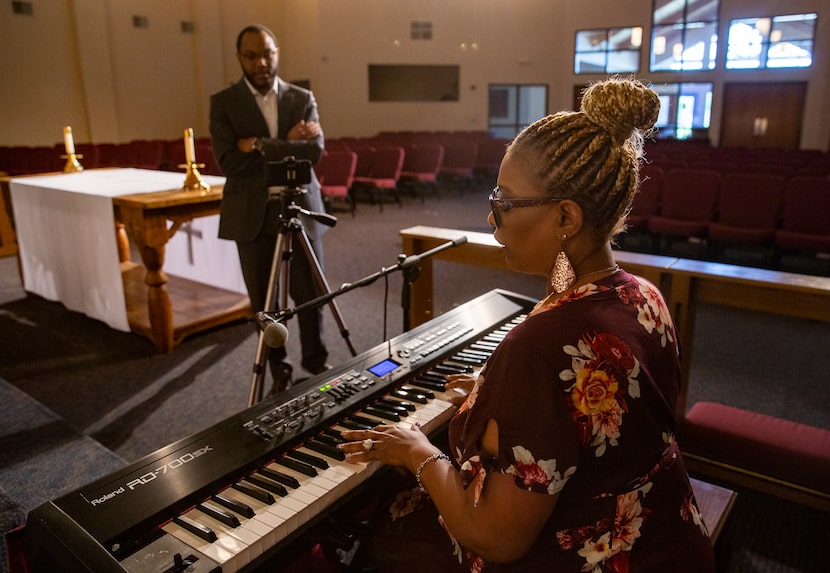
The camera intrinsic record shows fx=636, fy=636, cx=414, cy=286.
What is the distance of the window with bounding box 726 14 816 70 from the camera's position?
40.7 ft

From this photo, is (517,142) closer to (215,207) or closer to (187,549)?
(187,549)

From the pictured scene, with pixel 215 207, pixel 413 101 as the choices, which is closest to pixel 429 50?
pixel 413 101

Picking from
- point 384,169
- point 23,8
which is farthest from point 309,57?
point 384,169

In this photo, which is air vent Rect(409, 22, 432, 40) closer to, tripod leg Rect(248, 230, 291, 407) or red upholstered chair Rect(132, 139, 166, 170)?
red upholstered chair Rect(132, 139, 166, 170)

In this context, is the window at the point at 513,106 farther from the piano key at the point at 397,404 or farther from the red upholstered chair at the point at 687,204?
the piano key at the point at 397,404

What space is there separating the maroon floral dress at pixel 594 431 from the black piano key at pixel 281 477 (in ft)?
0.99

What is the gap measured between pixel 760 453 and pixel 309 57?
42.9ft

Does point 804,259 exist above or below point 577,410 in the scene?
below

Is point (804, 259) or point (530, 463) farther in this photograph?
point (804, 259)

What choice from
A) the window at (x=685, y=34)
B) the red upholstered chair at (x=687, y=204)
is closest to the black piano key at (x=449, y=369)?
the red upholstered chair at (x=687, y=204)

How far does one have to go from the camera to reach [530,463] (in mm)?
927

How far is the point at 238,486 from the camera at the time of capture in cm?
116

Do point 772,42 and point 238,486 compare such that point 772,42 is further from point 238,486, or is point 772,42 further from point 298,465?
point 238,486

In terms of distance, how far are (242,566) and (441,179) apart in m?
10.8
